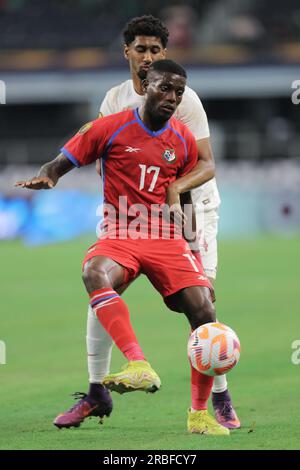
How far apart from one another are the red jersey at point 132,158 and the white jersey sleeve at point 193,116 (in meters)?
0.28

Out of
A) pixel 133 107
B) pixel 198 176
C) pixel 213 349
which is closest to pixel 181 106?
pixel 133 107

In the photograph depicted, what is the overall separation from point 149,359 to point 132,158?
3.96m

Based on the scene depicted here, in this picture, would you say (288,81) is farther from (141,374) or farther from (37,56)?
(141,374)

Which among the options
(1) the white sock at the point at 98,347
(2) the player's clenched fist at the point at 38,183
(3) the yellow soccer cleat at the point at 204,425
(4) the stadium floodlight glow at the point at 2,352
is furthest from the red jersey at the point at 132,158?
(4) the stadium floodlight glow at the point at 2,352

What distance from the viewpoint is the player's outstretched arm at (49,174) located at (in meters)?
6.60

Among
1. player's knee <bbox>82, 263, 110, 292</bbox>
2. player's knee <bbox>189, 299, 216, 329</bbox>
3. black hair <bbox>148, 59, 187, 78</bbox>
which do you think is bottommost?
player's knee <bbox>189, 299, 216, 329</bbox>

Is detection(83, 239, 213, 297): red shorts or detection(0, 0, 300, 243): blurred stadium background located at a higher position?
detection(0, 0, 300, 243): blurred stadium background

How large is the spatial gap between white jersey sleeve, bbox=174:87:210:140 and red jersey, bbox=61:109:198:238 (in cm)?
28

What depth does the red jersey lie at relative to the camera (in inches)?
268

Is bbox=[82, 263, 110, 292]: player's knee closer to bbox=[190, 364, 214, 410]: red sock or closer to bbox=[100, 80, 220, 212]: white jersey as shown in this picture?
bbox=[190, 364, 214, 410]: red sock

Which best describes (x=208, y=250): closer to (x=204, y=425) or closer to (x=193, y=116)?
(x=193, y=116)

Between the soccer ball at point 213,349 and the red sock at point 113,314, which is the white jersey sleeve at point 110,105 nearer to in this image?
the red sock at point 113,314

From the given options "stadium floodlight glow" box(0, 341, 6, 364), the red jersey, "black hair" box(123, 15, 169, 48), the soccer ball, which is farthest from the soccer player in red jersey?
"stadium floodlight glow" box(0, 341, 6, 364)

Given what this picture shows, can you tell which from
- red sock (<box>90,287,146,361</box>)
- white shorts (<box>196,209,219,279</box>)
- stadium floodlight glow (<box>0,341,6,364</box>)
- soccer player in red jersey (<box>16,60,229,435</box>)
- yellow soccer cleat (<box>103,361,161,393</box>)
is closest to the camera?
yellow soccer cleat (<box>103,361,161,393</box>)
